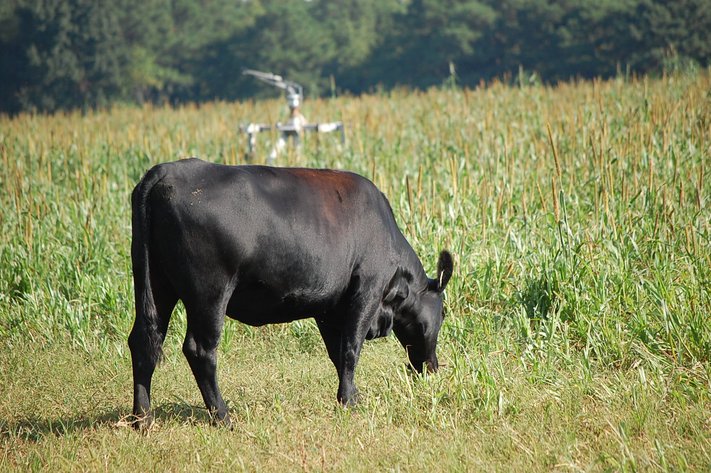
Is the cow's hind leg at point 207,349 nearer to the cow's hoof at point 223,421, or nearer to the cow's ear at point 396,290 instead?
the cow's hoof at point 223,421

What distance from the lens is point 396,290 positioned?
540 centimetres

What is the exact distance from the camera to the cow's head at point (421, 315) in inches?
216

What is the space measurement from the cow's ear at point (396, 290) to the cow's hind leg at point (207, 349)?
1216 millimetres

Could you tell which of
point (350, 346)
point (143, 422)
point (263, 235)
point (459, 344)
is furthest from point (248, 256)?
point (459, 344)

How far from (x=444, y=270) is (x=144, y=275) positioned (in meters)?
2.06

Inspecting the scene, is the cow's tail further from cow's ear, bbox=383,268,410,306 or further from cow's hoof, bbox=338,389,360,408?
cow's ear, bbox=383,268,410,306

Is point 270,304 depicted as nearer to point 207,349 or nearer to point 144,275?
point 207,349

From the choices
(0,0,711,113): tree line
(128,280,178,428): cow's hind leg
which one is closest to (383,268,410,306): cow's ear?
(128,280,178,428): cow's hind leg

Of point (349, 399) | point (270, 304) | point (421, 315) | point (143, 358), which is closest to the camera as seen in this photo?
point (143, 358)

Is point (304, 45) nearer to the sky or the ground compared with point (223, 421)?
nearer to the ground

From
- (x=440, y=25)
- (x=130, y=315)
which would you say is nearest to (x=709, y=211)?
(x=130, y=315)

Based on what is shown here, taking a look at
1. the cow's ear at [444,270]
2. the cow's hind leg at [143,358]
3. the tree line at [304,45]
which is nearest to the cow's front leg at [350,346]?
the cow's ear at [444,270]

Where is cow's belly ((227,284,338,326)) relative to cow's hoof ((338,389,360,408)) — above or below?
above

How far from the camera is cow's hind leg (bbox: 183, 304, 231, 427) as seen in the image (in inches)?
179
